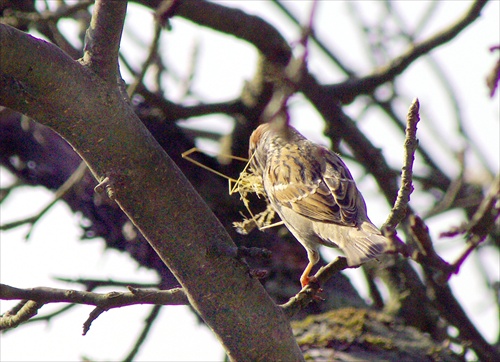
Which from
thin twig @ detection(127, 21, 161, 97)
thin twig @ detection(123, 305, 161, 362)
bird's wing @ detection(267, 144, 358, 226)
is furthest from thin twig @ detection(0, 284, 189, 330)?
thin twig @ detection(123, 305, 161, 362)

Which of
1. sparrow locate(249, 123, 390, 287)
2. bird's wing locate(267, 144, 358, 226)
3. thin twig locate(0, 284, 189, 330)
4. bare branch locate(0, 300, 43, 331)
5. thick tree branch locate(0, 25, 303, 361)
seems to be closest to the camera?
thick tree branch locate(0, 25, 303, 361)

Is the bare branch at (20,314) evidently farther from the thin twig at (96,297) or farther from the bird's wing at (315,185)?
the bird's wing at (315,185)

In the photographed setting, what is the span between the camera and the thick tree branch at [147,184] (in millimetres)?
1897

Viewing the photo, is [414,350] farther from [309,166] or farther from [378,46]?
[378,46]

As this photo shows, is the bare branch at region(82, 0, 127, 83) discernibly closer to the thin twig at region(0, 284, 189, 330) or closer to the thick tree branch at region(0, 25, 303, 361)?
the thick tree branch at region(0, 25, 303, 361)

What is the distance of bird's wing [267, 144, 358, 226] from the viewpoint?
3695mm

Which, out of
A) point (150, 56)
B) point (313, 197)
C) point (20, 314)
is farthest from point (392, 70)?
point (20, 314)

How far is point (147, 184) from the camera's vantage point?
2.12 m

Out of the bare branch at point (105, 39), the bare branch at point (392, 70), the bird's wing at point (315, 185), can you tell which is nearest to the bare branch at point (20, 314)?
the bare branch at point (105, 39)

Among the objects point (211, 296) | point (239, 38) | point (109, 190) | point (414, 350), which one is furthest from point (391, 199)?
point (109, 190)

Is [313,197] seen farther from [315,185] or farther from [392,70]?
[392,70]

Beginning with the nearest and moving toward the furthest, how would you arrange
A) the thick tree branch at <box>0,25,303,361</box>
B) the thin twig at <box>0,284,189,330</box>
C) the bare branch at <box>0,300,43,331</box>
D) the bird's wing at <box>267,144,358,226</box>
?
1. the thick tree branch at <box>0,25,303,361</box>
2. the thin twig at <box>0,284,189,330</box>
3. the bare branch at <box>0,300,43,331</box>
4. the bird's wing at <box>267,144,358,226</box>

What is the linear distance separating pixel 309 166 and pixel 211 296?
7.54 feet

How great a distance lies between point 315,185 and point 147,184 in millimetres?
2157
